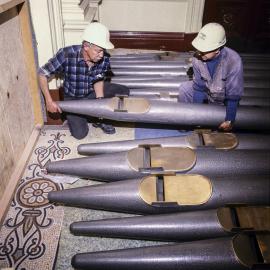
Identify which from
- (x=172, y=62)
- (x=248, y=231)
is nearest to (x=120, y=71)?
(x=172, y=62)

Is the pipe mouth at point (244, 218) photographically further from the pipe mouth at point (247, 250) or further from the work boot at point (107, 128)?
the work boot at point (107, 128)

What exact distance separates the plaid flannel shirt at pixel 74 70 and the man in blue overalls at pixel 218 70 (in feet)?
4.16

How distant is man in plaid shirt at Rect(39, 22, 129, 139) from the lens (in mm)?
3347

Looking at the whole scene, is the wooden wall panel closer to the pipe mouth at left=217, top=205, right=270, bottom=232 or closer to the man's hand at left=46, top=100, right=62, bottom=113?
the man's hand at left=46, top=100, right=62, bottom=113

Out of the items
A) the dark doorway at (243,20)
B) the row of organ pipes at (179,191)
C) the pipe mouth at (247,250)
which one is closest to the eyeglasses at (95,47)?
the row of organ pipes at (179,191)

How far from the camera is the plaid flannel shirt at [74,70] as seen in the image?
11.7 ft

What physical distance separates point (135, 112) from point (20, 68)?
1.44 metres

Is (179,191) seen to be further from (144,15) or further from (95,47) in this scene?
(144,15)

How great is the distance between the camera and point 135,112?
144 inches

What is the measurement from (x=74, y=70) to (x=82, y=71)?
10 centimetres

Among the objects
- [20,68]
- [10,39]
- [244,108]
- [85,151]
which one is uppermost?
[10,39]

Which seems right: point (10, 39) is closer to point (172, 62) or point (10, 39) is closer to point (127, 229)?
point (127, 229)

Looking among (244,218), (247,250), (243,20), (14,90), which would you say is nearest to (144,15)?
(243,20)

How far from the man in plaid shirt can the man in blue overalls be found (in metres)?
1.11
